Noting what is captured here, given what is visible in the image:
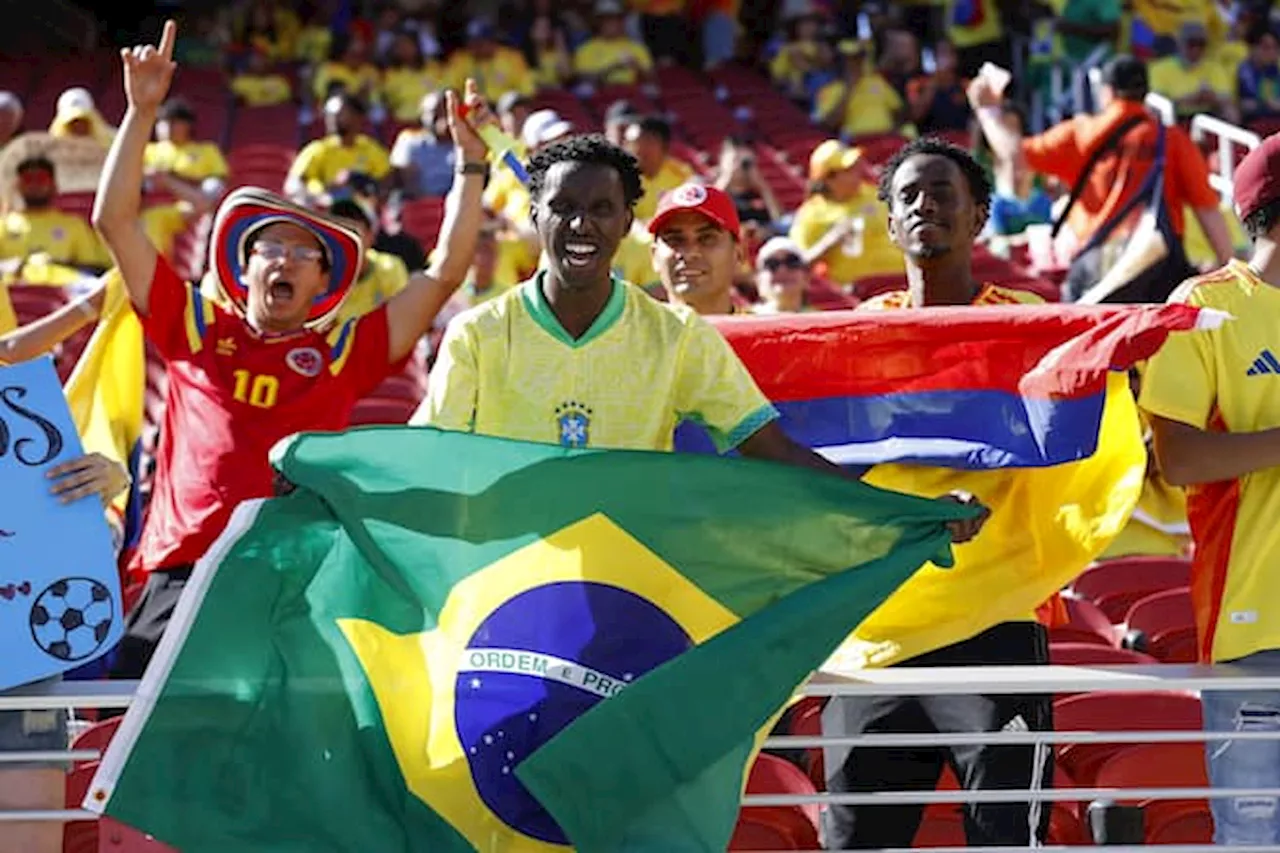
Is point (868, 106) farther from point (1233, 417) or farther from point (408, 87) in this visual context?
point (1233, 417)

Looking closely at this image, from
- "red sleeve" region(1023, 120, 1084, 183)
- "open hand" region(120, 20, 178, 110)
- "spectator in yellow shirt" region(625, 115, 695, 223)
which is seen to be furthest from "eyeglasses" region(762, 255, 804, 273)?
"open hand" region(120, 20, 178, 110)

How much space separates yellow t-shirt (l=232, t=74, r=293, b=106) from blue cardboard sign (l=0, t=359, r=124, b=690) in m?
14.7

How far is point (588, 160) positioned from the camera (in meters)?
4.34

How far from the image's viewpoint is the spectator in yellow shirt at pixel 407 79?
1792 centimetres

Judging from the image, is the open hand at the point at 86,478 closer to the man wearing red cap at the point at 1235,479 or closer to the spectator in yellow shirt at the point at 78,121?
the man wearing red cap at the point at 1235,479

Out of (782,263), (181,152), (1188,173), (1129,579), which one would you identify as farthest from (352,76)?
(1129,579)

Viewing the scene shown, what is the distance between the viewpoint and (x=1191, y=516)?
4680mm

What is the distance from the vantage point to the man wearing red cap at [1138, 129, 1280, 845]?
440cm

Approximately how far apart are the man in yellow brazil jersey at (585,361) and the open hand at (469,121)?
3.61 ft

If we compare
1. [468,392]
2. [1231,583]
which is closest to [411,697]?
[468,392]

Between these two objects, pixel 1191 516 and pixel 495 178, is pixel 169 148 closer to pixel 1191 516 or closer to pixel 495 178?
pixel 495 178

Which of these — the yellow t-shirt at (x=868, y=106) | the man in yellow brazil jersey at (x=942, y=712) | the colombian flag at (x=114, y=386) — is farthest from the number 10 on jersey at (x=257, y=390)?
the yellow t-shirt at (x=868, y=106)

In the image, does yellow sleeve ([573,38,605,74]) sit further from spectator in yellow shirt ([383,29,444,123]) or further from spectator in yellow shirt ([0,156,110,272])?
spectator in yellow shirt ([0,156,110,272])

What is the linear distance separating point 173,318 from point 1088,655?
235 centimetres
